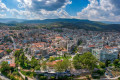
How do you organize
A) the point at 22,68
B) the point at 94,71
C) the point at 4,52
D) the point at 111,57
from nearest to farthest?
the point at 94,71 < the point at 22,68 < the point at 111,57 < the point at 4,52

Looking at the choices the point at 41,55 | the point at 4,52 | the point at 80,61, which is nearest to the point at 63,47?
the point at 41,55

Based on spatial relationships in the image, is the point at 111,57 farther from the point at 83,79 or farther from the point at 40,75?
the point at 40,75

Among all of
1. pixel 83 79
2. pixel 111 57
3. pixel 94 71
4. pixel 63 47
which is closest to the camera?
pixel 83 79

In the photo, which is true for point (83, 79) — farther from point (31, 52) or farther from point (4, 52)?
point (4, 52)

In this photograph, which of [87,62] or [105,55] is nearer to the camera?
[87,62]

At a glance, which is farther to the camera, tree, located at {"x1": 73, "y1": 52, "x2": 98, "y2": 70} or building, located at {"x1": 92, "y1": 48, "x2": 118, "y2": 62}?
building, located at {"x1": 92, "y1": 48, "x2": 118, "y2": 62}

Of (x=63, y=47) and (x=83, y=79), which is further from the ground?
(x=63, y=47)

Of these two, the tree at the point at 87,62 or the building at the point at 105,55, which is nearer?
the tree at the point at 87,62

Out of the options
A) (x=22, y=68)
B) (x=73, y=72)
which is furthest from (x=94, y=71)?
(x=22, y=68)

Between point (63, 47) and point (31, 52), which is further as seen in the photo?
point (63, 47)
